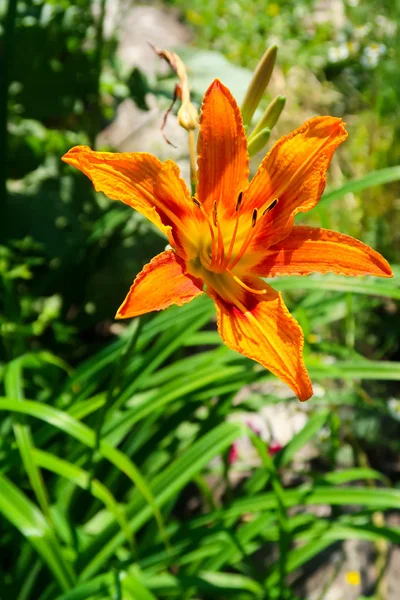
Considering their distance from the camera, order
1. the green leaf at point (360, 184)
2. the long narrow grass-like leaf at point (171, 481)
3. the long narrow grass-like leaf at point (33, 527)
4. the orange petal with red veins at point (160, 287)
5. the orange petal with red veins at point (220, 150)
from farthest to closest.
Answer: the green leaf at point (360, 184), the long narrow grass-like leaf at point (171, 481), the long narrow grass-like leaf at point (33, 527), the orange petal with red veins at point (220, 150), the orange petal with red veins at point (160, 287)

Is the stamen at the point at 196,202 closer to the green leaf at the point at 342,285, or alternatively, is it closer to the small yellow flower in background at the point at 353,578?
the green leaf at the point at 342,285

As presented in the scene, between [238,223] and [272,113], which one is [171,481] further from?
[272,113]

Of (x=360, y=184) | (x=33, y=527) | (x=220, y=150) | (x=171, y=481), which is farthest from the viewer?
(x=360, y=184)

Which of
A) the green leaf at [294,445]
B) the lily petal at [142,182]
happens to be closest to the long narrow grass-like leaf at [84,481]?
the green leaf at [294,445]

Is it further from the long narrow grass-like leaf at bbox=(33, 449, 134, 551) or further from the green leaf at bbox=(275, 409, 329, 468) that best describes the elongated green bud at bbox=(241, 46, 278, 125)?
the green leaf at bbox=(275, 409, 329, 468)

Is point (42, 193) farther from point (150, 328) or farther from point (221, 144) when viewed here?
point (221, 144)

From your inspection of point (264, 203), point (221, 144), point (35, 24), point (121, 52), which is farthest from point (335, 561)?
point (121, 52)

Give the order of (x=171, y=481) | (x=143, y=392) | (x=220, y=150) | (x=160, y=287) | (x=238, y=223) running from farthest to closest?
(x=143, y=392), (x=171, y=481), (x=238, y=223), (x=220, y=150), (x=160, y=287)

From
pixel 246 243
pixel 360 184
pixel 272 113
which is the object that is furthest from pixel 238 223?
pixel 360 184
